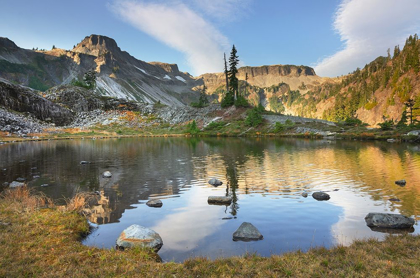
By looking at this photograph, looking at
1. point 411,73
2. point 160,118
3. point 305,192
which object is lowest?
point 305,192

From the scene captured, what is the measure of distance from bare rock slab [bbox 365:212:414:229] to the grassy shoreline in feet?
8.06

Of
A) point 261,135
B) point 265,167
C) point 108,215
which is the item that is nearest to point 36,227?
point 108,215

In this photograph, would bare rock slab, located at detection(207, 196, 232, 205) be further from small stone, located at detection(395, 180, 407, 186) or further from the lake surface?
small stone, located at detection(395, 180, 407, 186)

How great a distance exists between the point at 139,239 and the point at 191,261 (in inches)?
132

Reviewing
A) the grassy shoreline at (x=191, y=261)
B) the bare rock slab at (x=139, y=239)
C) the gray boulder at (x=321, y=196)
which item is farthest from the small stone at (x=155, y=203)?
the gray boulder at (x=321, y=196)

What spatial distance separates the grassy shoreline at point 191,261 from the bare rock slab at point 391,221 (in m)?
2.46

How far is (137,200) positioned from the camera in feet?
62.1

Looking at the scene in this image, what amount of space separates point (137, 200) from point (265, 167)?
61.8 ft

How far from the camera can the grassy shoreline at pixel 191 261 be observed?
25.9ft

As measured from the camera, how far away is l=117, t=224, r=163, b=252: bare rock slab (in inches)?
425

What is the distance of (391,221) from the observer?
1300cm

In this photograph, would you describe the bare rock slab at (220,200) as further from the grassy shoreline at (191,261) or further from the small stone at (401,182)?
the small stone at (401,182)

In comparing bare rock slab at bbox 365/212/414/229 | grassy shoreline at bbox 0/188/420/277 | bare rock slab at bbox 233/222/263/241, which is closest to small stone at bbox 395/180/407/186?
bare rock slab at bbox 365/212/414/229

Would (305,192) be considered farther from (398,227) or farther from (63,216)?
(63,216)
